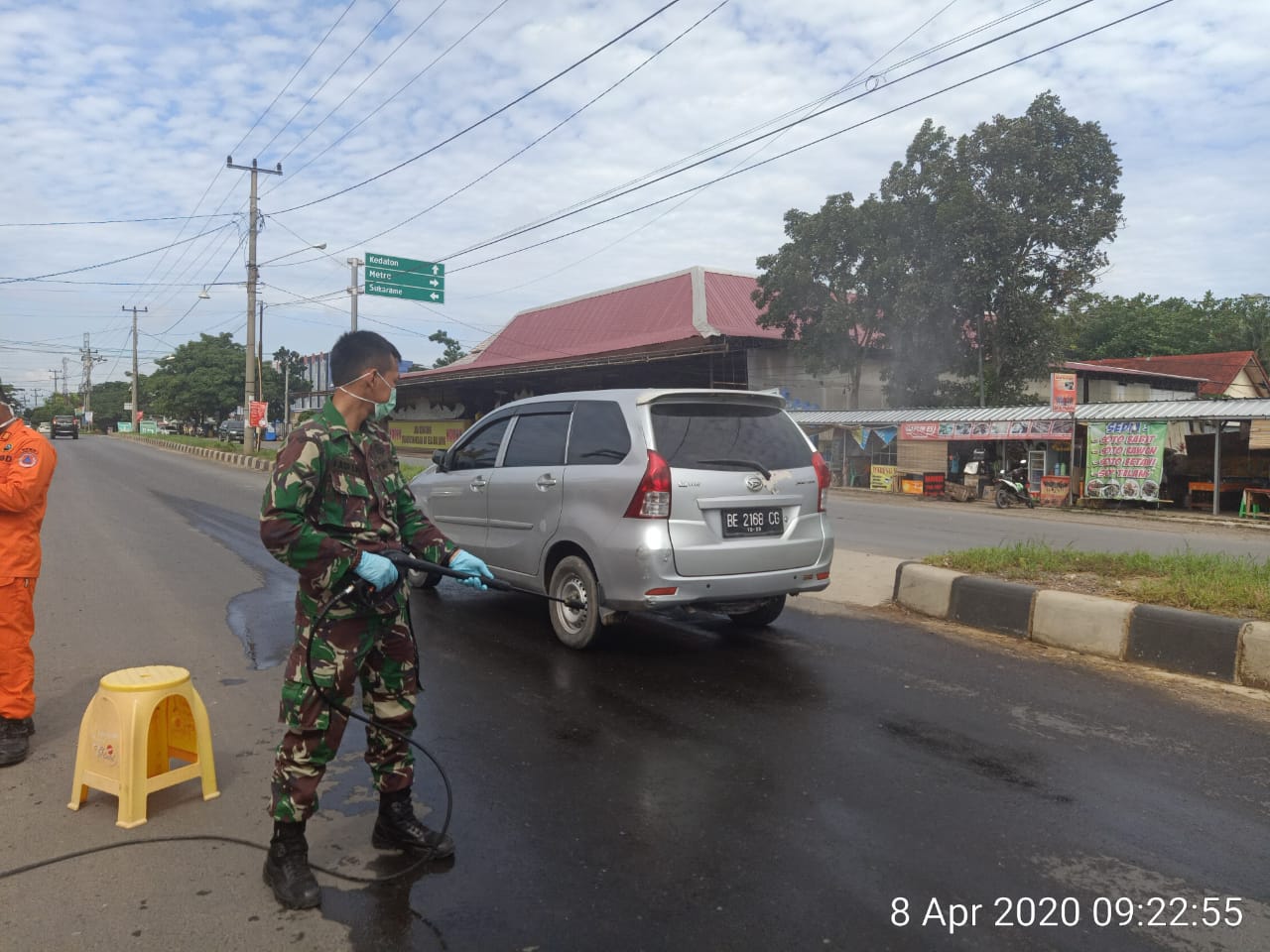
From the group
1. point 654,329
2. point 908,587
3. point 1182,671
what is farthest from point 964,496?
point 1182,671

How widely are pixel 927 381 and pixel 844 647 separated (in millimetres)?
22467

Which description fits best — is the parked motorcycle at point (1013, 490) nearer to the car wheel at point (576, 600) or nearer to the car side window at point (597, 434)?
the car side window at point (597, 434)

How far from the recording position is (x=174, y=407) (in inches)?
2608

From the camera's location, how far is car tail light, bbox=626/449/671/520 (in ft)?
17.7

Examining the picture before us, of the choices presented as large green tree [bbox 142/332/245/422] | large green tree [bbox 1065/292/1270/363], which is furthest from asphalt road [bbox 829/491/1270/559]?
large green tree [bbox 142/332/245/422]

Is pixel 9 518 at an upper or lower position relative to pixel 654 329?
lower

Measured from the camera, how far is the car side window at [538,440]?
6.33m

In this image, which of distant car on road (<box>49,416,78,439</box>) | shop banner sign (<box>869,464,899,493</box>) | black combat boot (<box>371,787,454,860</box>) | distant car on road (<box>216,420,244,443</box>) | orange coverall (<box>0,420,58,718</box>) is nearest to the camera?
black combat boot (<box>371,787,454,860</box>)

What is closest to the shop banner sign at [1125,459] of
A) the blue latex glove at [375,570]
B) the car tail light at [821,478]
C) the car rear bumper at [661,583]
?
the car tail light at [821,478]

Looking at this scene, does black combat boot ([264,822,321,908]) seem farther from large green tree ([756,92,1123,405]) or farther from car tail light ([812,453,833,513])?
large green tree ([756,92,1123,405])

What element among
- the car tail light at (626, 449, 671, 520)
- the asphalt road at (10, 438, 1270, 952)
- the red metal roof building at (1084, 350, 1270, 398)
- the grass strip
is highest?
the red metal roof building at (1084, 350, 1270, 398)

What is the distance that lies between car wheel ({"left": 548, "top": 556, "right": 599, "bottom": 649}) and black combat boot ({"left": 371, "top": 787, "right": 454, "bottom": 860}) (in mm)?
2631

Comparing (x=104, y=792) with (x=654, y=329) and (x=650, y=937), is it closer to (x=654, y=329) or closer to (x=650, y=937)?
(x=650, y=937)

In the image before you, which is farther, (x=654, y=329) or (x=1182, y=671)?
(x=654, y=329)
